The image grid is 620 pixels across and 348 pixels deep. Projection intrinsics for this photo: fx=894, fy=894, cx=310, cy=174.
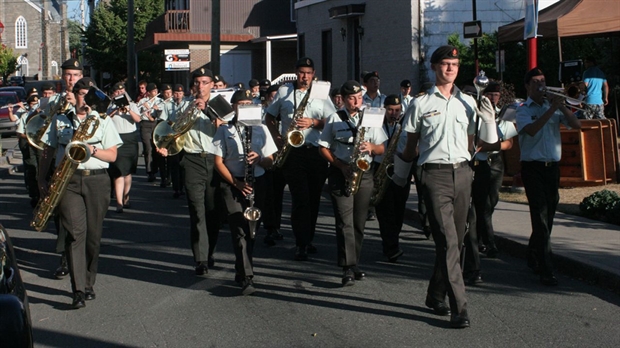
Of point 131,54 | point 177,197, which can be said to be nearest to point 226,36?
point 131,54

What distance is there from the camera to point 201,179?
9.36 meters

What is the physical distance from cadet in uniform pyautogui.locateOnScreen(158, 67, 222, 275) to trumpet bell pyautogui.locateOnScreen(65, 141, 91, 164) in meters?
1.83

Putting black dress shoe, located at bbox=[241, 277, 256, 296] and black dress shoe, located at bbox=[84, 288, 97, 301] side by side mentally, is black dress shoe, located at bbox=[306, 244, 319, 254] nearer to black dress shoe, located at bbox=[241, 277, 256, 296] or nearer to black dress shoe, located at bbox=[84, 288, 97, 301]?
black dress shoe, located at bbox=[241, 277, 256, 296]

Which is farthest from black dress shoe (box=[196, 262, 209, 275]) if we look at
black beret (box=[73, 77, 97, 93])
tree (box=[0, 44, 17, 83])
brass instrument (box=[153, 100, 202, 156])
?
tree (box=[0, 44, 17, 83])

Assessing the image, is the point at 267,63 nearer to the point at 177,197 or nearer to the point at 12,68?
the point at 177,197

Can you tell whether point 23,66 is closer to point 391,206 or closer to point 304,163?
point 304,163

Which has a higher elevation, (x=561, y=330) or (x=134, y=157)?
(x=134, y=157)

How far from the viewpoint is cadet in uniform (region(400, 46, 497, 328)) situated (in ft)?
22.7

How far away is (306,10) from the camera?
34.3 metres

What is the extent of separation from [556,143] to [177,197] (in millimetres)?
8762

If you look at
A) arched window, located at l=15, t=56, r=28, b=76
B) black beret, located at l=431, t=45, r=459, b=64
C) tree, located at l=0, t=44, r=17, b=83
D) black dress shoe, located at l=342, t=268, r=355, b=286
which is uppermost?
arched window, located at l=15, t=56, r=28, b=76

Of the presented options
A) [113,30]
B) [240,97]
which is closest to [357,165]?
[240,97]

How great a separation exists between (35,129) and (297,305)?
320cm

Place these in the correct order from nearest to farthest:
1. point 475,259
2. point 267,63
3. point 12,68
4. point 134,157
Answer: point 475,259, point 134,157, point 267,63, point 12,68
